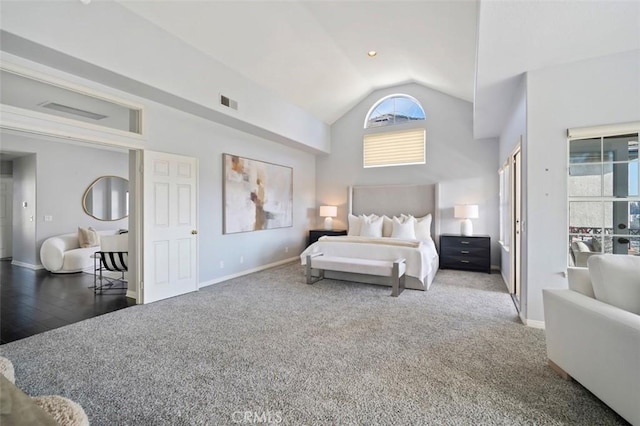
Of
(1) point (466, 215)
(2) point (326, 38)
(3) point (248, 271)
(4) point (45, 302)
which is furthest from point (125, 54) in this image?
(1) point (466, 215)

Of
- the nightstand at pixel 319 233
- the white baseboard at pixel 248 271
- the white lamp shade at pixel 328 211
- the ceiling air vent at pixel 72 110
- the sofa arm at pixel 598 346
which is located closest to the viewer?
the sofa arm at pixel 598 346

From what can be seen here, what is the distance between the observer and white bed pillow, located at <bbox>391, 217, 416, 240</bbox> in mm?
5543

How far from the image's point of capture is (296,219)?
6.86 metres

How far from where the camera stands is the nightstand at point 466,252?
17.4 ft

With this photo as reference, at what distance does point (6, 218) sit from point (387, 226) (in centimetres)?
938

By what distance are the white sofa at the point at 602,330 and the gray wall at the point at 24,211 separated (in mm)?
8567

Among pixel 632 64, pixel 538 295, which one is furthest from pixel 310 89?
pixel 538 295

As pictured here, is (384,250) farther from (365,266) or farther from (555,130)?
(555,130)

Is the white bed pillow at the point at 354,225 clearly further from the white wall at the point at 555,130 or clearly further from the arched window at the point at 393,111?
the white wall at the point at 555,130

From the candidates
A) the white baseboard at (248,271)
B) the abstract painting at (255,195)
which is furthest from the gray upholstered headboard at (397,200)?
the white baseboard at (248,271)

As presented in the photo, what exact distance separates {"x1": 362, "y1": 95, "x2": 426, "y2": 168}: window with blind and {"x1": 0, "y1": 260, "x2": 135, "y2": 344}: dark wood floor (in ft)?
18.4

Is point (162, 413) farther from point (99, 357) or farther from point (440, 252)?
point (440, 252)

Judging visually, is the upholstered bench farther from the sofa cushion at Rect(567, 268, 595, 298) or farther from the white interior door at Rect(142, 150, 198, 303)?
the sofa cushion at Rect(567, 268, 595, 298)

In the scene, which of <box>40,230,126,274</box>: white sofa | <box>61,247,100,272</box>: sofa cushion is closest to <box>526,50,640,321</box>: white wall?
<box>40,230,126,274</box>: white sofa
